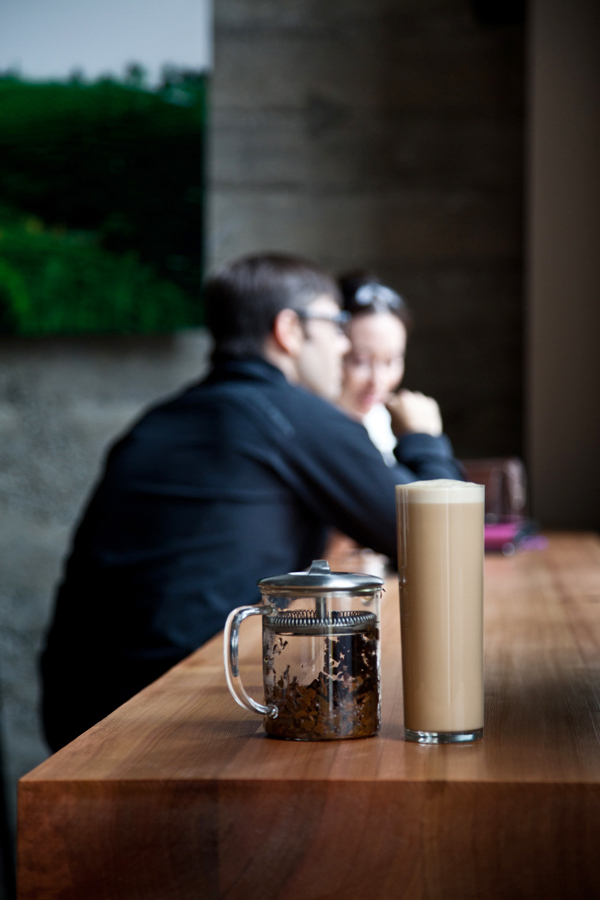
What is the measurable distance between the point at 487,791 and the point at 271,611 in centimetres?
18

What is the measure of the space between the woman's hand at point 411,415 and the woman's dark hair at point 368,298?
692 mm

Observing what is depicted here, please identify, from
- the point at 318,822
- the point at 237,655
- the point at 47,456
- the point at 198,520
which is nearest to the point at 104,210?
the point at 47,456

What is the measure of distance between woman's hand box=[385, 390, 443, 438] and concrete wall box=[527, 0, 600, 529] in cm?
91

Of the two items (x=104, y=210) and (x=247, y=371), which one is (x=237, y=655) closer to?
(x=247, y=371)

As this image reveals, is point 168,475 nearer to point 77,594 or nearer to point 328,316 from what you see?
point 77,594

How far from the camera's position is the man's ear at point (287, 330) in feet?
5.04

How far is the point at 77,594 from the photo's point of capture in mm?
1316

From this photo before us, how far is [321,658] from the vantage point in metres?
0.56

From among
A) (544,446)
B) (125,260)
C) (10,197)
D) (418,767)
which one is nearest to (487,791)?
(418,767)

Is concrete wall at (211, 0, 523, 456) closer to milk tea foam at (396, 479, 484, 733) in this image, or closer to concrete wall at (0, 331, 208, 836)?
concrete wall at (0, 331, 208, 836)

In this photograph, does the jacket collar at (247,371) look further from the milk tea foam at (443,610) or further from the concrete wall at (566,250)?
the concrete wall at (566,250)

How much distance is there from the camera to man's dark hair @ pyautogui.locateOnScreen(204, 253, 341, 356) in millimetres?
1537

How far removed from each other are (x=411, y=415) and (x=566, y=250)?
1.05 meters

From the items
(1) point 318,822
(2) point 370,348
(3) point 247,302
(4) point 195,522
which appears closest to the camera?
(1) point 318,822
